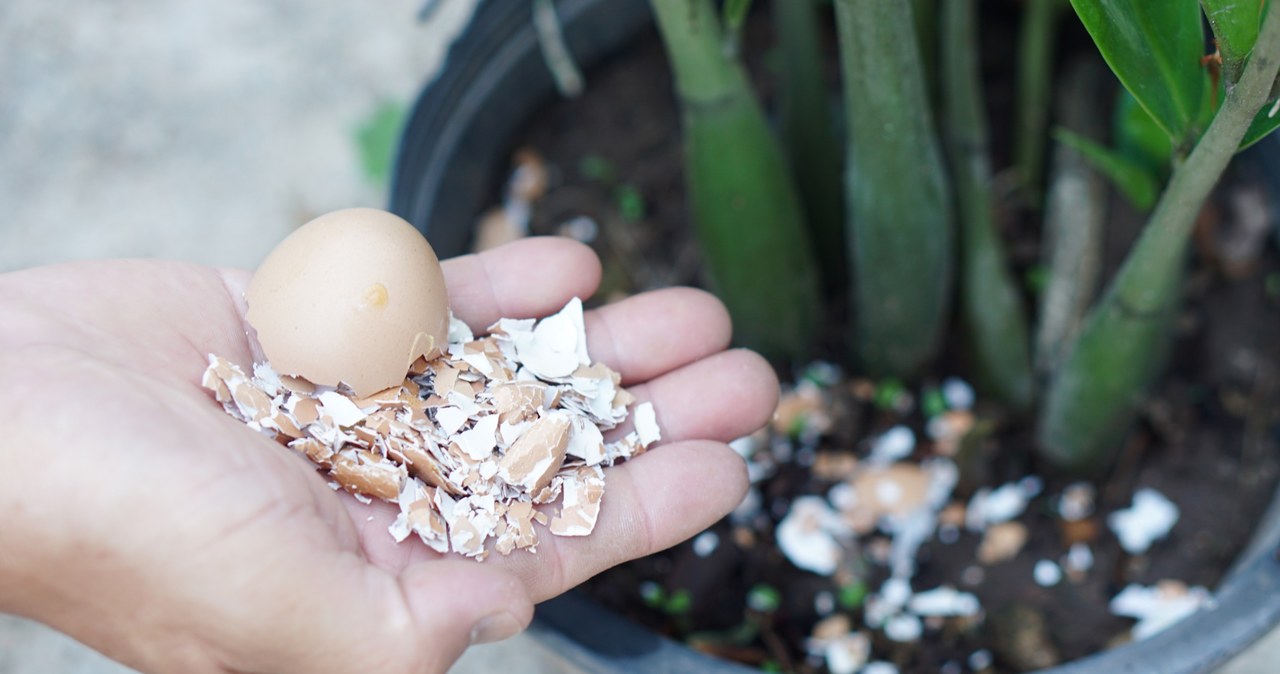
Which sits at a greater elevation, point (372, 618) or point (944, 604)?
point (372, 618)

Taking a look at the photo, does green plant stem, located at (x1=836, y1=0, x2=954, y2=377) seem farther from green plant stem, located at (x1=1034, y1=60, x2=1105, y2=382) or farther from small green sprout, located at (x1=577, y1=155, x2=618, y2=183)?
small green sprout, located at (x1=577, y1=155, x2=618, y2=183)

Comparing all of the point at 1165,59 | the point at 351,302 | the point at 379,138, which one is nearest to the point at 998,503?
the point at 1165,59

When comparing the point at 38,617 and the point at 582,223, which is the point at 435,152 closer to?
the point at 582,223

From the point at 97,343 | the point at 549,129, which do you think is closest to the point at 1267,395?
the point at 549,129

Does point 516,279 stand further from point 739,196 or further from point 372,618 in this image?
point 372,618

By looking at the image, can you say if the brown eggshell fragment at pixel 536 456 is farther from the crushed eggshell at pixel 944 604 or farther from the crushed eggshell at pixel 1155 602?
the crushed eggshell at pixel 1155 602

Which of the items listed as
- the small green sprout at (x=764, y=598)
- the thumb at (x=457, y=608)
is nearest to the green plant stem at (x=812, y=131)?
the small green sprout at (x=764, y=598)
